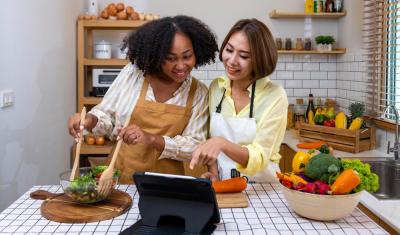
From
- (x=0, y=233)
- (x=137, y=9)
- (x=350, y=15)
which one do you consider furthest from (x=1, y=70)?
(x=350, y=15)

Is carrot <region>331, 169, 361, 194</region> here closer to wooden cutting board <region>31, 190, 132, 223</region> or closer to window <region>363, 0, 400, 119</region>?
wooden cutting board <region>31, 190, 132, 223</region>

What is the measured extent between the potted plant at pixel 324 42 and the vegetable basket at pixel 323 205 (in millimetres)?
2759

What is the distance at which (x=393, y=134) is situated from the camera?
3.04 metres

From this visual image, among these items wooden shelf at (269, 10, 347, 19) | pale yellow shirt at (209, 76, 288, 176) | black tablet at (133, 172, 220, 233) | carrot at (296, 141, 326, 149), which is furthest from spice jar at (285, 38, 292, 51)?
black tablet at (133, 172, 220, 233)

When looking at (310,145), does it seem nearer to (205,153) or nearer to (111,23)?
(205,153)

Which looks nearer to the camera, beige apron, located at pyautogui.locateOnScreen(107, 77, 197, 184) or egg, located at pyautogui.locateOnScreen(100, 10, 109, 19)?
beige apron, located at pyautogui.locateOnScreen(107, 77, 197, 184)

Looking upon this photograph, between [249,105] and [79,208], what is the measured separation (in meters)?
0.81

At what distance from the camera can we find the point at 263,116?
1.88 metres

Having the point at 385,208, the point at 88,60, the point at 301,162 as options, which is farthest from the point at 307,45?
the point at 301,162

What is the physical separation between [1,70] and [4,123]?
282 millimetres

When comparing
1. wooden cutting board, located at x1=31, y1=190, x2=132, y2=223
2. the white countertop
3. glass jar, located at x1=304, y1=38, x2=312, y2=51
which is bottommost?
the white countertop

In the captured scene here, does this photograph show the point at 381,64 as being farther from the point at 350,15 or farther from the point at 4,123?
the point at 4,123

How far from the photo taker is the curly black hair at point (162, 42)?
2.00 metres

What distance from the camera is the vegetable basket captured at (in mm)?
1444
